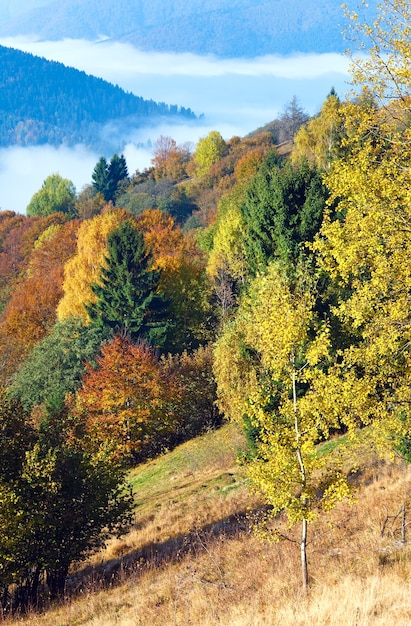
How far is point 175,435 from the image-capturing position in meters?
42.3

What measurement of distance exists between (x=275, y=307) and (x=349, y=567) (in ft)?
20.0

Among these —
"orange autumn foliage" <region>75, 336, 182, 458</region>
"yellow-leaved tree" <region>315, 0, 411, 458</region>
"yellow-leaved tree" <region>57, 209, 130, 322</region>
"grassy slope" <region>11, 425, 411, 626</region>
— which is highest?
"yellow-leaved tree" <region>57, 209, 130, 322</region>

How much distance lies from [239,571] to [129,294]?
132 feet

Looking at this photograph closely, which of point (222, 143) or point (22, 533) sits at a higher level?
point (222, 143)

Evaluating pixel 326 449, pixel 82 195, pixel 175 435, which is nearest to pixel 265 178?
pixel 175 435

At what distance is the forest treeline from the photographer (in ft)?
42.8

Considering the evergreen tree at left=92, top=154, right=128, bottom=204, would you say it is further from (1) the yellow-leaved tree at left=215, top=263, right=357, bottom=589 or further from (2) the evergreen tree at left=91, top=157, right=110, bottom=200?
(1) the yellow-leaved tree at left=215, top=263, right=357, bottom=589

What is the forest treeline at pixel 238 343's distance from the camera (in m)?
13.0

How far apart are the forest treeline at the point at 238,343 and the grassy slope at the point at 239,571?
1087 mm

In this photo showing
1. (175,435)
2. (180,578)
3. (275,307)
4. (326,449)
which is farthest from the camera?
(175,435)

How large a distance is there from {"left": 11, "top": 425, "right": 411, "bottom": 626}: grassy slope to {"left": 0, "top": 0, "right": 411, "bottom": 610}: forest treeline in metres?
1.09

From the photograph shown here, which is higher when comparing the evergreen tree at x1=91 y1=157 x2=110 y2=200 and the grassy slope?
the evergreen tree at x1=91 y1=157 x2=110 y2=200

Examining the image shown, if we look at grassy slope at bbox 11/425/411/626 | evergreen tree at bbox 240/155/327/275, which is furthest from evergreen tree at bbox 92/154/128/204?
grassy slope at bbox 11/425/411/626

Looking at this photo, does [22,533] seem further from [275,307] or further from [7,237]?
[7,237]
